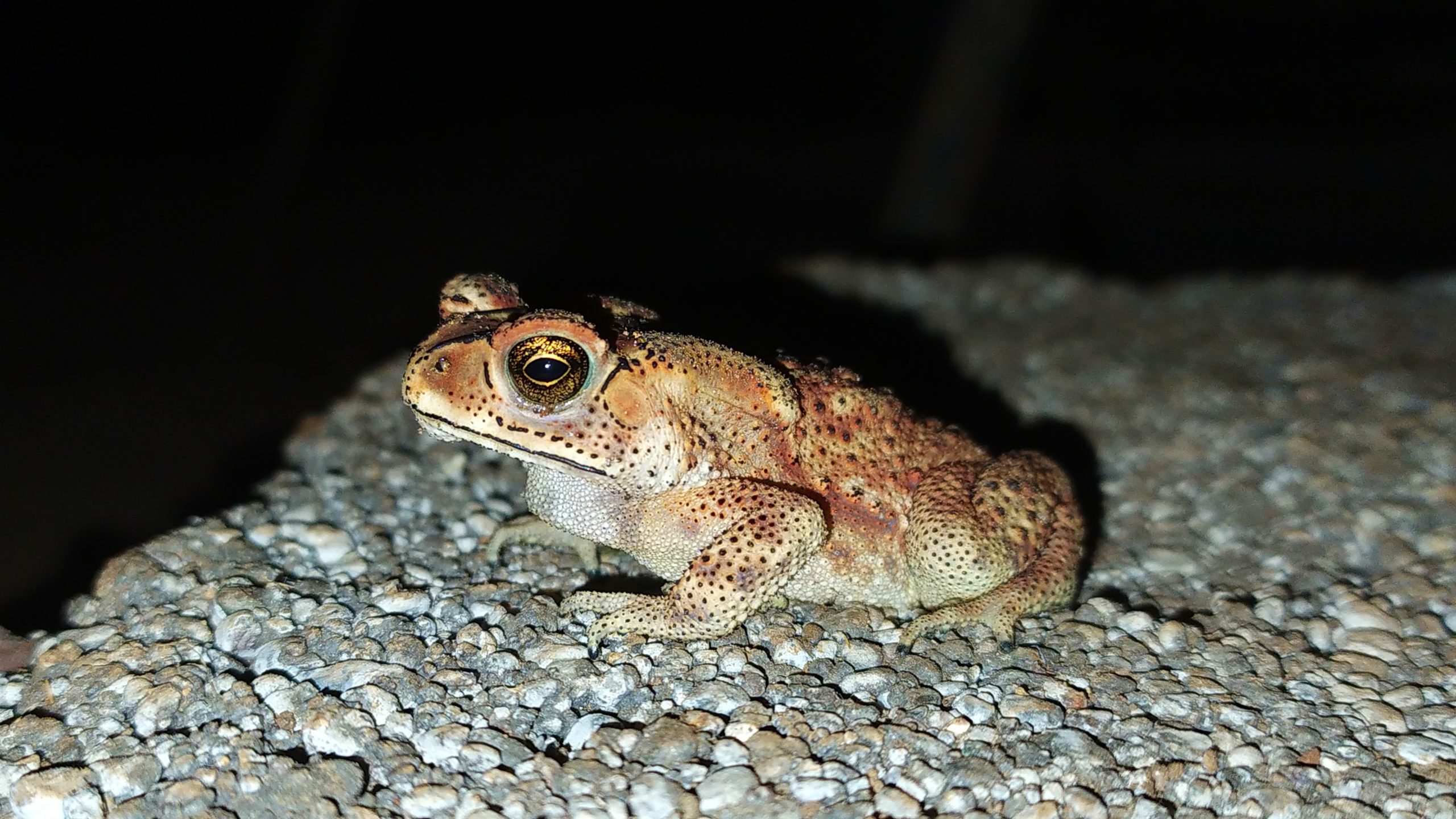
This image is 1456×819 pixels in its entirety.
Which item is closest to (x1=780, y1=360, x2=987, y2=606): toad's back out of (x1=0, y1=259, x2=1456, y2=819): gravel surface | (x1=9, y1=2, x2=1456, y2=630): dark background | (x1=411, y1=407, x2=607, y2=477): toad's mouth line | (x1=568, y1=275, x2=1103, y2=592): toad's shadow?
(x1=0, y1=259, x2=1456, y2=819): gravel surface

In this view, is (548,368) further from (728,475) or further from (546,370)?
(728,475)

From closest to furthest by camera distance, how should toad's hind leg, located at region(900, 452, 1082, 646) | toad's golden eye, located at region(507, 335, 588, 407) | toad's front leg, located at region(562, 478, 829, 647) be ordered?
toad's golden eye, located at region(507, 335, 588, 407) → toad's front leg, located at region(562, 478, 829, 647) → toad's hind leg, located at region(900, 452, 1082, 646)

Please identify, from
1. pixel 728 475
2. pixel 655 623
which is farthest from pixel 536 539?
pixel 728 475

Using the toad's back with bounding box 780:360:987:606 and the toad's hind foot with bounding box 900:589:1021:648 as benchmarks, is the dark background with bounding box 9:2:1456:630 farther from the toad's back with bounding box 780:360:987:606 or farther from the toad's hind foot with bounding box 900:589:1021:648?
the toad's hind foot with bounding box 900:589:1021:648

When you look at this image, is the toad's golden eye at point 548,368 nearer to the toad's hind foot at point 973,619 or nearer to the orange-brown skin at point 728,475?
the orange-brown skin at point 728,475

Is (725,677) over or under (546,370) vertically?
under

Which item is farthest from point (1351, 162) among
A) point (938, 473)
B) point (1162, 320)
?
point (938, 473)

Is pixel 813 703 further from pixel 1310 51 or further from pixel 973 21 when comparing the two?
pixel 1310 51
